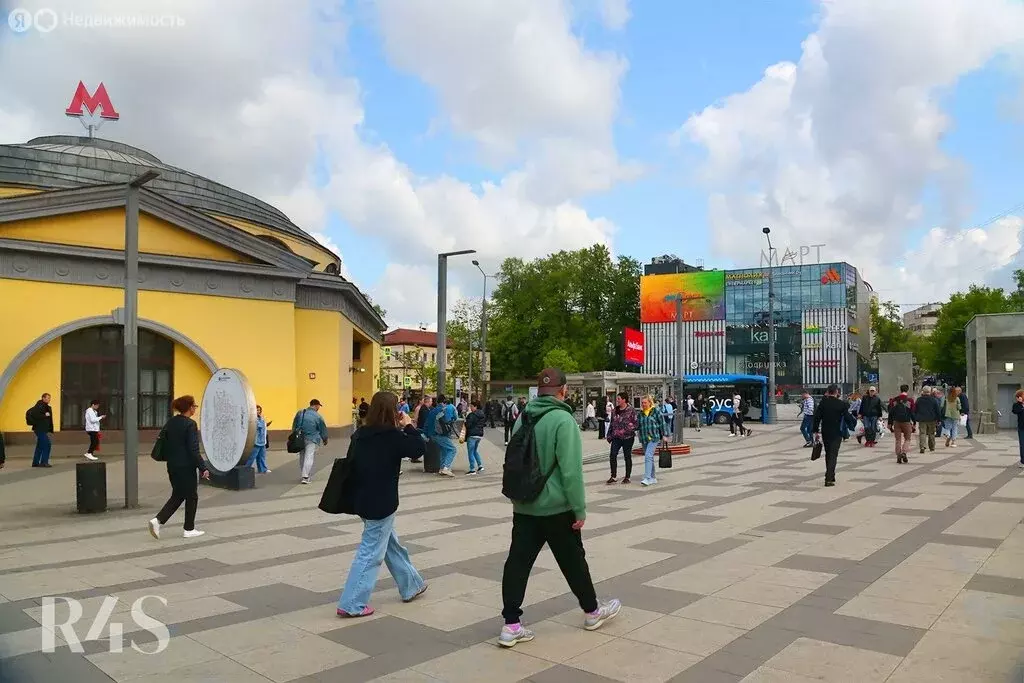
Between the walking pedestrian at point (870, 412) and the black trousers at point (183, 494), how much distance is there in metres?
18.5

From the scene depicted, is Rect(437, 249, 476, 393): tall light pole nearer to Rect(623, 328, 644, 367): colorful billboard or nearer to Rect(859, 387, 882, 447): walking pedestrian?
Rect(859, 387, 882, 447): walking pedestrian

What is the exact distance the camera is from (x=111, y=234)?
22.8m

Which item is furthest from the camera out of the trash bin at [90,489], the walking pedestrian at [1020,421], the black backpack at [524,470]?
the walking pedestrian at [1020,421]

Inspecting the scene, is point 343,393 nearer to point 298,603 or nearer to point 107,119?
point 107,119

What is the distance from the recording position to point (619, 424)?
46.5ft

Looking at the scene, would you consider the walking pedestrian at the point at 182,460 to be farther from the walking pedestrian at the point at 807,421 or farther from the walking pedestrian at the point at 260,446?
the walking pedestrian at the point at 807,421

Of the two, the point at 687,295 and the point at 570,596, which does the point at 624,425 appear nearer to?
the point at 570,596

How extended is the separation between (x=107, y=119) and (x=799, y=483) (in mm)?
30009

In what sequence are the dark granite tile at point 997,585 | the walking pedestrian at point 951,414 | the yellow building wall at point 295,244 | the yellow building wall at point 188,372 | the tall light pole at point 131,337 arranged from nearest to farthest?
1. the dark granite tile at point 997,585
2. the tall light pole at point 131,337
3. the walking pedestrian at point 951,414
4. the yellow building wall at point 188,372
5. the yellow building wall at point 295,244

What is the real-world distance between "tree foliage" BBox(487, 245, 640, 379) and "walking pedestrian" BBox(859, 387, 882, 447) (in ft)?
153

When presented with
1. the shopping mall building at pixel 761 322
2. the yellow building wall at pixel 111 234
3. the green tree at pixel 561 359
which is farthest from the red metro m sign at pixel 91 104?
the shopping mall building at pixel 761 322

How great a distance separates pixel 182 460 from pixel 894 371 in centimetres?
3256

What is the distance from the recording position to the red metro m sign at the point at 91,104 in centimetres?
2983

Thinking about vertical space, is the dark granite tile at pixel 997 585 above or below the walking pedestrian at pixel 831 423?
below
